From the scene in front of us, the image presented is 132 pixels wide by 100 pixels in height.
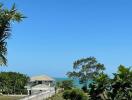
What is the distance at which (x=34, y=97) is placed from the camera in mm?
72688

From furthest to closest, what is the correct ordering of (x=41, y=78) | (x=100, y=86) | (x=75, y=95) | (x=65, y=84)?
(x=41, y=78) < (x=65, y=84) < (x=75, y=95) < (x=100, y=86)

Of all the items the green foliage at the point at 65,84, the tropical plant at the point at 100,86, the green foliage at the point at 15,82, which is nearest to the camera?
the tropical plant at the point at 100,86

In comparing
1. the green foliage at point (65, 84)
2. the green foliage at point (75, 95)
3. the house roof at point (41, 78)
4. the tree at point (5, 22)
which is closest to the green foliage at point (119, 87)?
the tree at point (5, 22)

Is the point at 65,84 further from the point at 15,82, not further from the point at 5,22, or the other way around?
the point at 5,22

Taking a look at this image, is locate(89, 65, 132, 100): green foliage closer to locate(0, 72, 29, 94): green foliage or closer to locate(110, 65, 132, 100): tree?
locate(110, 65, 132, 100): tree

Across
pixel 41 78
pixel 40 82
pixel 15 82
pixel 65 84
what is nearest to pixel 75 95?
pixel 15 82

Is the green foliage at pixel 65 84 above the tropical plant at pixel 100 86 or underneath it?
above

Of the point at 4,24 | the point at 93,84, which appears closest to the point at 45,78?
the point at 93,84

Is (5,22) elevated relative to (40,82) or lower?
lower

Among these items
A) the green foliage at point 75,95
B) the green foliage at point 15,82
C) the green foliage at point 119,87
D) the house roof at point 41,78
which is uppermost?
the house roof at point 41,78

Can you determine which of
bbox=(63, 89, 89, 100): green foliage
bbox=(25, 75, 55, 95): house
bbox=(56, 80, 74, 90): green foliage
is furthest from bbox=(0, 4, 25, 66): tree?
bbox=(25, 75, 55, 95): house

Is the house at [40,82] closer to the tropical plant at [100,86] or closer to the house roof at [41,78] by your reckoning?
the house roof at [41,78]

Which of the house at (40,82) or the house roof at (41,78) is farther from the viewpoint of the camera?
the house roof at (41,78)

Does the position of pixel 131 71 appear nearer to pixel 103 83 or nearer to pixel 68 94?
pixel 103 83
